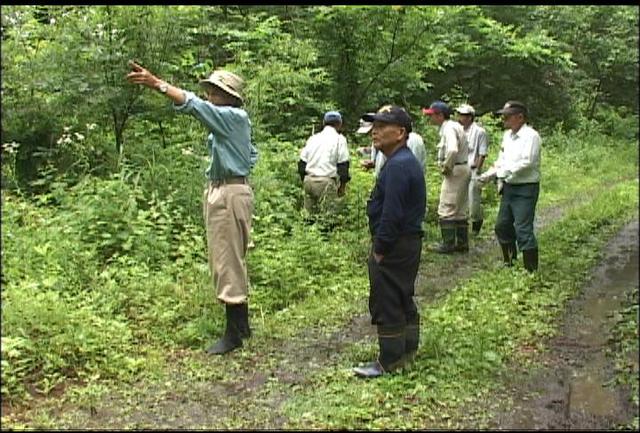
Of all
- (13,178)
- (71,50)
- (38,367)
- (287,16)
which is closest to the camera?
(38,367)

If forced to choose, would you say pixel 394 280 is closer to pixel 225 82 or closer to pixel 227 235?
pixel 227 235

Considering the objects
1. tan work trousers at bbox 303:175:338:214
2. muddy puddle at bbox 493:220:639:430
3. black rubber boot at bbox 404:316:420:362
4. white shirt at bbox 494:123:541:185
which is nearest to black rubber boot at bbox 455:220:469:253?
tan work trousers at bbox 303:175:338:214

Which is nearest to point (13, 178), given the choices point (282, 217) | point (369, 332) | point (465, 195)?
point (282, 217)

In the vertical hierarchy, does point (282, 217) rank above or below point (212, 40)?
below

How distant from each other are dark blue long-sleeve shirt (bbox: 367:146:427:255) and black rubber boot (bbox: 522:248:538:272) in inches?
125

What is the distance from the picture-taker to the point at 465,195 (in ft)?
32.2

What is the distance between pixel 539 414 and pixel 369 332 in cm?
208

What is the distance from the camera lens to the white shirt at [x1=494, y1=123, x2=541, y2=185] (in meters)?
7.83

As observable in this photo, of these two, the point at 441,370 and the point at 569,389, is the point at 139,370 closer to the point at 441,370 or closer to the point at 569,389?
the point at 441,370

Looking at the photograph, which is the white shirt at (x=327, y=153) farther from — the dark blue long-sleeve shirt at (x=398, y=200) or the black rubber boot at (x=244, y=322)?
the dark blue long-sleeve shirt at (x=398, y=200)

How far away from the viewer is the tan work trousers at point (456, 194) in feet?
32.0

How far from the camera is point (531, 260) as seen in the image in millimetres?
8156

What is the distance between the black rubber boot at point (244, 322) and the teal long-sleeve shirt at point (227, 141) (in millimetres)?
1090

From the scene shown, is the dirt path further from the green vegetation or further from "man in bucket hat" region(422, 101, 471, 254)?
"man in bucket hat" region(422, 101, 471, 254)
